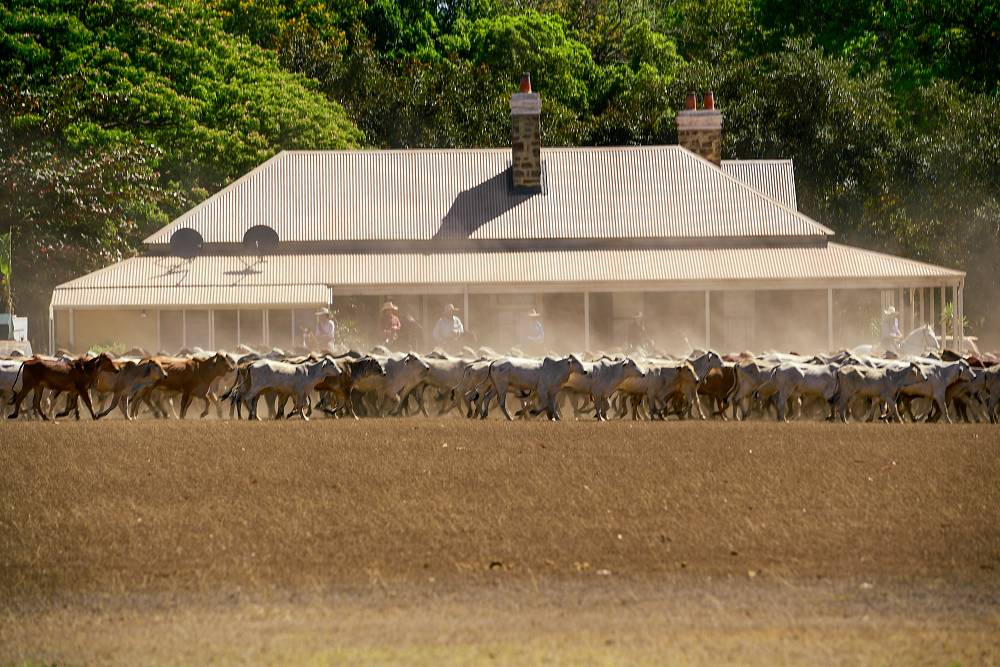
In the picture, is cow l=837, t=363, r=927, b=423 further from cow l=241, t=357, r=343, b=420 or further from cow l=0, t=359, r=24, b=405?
cow l=0, t=359, r=24, b=405

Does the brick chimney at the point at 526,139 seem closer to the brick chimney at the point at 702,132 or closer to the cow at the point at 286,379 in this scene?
the brick chimney at the point at 702,132

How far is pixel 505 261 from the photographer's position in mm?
46969

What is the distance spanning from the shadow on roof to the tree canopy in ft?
29.3

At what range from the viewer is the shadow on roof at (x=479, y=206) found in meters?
48.5

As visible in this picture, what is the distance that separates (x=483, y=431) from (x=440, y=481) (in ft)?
14.2

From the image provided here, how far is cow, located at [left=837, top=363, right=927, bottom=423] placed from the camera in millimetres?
26234

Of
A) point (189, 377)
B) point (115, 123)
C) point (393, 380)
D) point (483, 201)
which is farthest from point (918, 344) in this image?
point (115, 123)

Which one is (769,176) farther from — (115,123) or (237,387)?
(237,387)

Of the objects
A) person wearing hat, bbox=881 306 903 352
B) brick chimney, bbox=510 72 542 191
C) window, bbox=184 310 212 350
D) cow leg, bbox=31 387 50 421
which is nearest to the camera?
cow leg, bbox=31 387 50 421

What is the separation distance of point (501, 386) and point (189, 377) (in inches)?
187

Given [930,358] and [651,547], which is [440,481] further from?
[930,358]

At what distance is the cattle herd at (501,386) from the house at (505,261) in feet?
53.2

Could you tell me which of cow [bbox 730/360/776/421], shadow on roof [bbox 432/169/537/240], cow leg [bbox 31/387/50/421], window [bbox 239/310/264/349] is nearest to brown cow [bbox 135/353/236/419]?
cow leg [bbox 31/387/50/421]

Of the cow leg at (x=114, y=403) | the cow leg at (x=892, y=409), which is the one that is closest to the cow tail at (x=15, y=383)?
the cow leg at (x=114, y=403)
